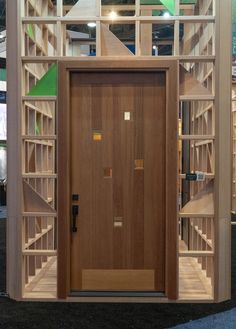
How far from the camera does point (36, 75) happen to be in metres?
5.44

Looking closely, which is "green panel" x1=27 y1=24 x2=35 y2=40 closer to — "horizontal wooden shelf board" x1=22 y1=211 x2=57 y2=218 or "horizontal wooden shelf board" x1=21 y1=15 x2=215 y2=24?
"horizontal wooden shelf board" x1=21 y1=15 x2=215 y2=24

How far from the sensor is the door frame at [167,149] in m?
4.59

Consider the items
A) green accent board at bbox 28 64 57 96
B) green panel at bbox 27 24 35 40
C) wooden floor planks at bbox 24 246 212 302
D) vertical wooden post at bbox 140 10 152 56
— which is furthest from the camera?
vertical wooden post at bbox 140 10 152 56

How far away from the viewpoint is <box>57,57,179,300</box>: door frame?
15.0 ft

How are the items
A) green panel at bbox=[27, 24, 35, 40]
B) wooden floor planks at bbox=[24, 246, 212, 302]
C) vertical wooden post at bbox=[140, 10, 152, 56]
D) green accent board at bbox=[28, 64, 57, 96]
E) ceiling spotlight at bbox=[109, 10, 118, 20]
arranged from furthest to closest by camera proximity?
vertical wooden post at bbox=[140, 10, 152, 56] < green panel at bbox=[27, 24, 35, 40] < wooden floor planks at bbox=[24, 246, 212, 302] < green accent board at bbox=[28, 64, 57, 96] < ceiling spotlight at bbox=[109, 10, 118, 20]

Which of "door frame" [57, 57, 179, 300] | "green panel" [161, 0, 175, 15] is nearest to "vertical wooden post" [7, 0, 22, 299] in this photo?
"door frame" [57, 57, 179, 300]

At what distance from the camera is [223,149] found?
4629 millimetres

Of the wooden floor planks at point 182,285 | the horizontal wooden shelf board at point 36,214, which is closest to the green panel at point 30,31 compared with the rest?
the horizontal wooden shelf board at point 36,214

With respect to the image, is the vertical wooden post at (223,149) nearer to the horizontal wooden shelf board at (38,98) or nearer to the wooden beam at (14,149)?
the horizontal wooden shelf board at (38,98)

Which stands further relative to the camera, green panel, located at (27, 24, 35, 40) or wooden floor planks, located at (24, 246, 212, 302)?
green panel, located at (27, 24, 35, 40)

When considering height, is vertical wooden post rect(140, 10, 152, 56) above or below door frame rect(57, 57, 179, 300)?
above

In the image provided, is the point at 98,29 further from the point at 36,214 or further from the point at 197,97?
the point at 36,214

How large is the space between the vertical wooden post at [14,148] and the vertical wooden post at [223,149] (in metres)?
1.92

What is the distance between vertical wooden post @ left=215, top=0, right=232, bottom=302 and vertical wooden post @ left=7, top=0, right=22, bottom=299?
6.29ft
